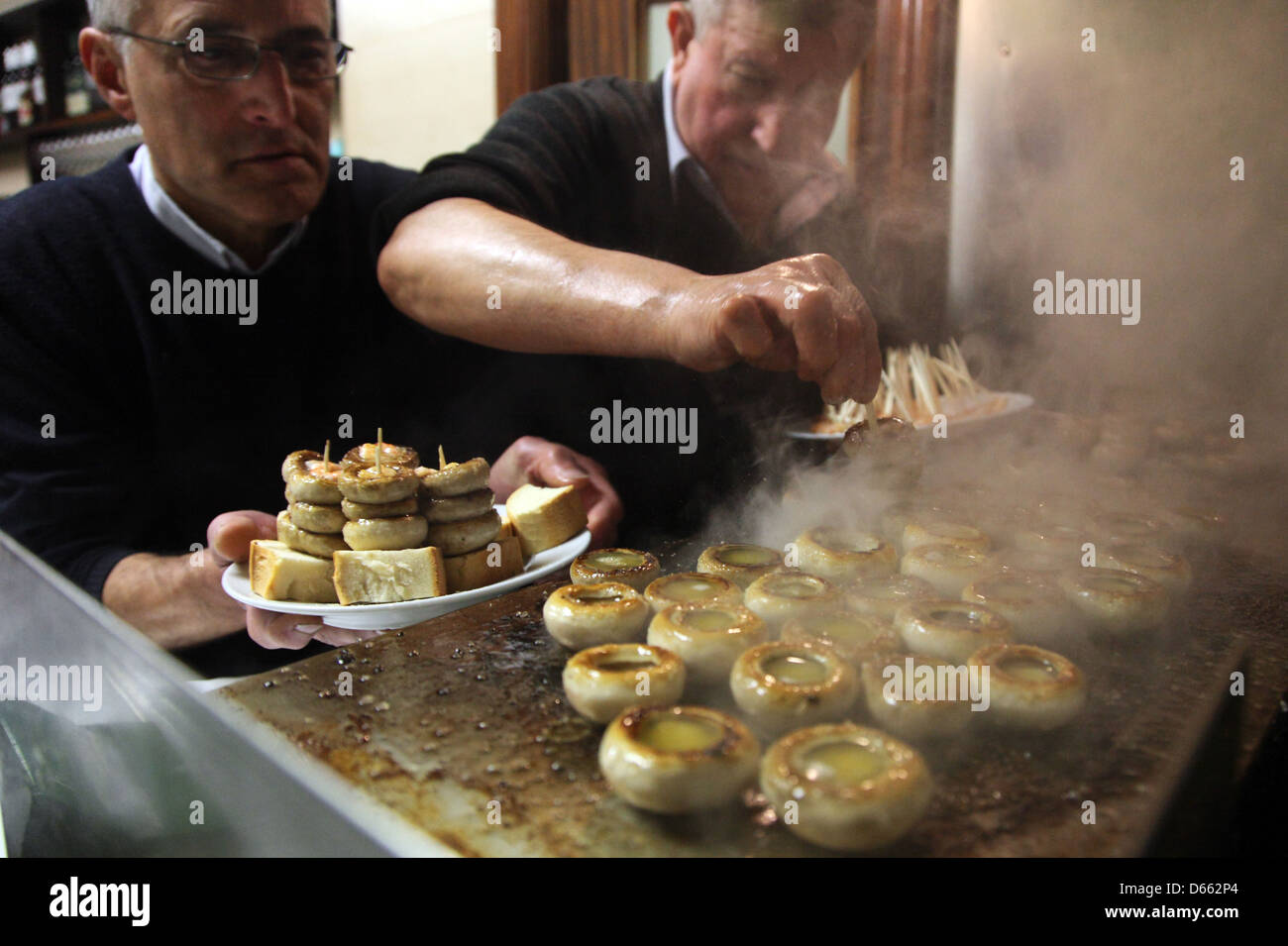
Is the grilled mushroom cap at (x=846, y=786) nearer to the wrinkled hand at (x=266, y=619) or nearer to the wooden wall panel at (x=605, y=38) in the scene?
the wrinkled hand at (x=266, y=619)

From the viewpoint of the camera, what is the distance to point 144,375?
2.51 metres

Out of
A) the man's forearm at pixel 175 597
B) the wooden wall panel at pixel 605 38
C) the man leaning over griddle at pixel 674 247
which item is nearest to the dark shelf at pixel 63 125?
the wooden wall panel at pixel 605 38

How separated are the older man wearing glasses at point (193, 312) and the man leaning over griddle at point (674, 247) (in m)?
0.35

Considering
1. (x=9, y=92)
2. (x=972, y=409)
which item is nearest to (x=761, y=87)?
(x=972, y=409)

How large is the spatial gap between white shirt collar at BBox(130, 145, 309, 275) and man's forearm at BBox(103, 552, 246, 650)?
3.20ft

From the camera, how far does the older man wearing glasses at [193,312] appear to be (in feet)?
7.25

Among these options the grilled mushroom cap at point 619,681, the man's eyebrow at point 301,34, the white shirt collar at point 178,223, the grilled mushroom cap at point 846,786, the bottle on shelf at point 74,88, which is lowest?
the grilled mushroom cap at point 846,786

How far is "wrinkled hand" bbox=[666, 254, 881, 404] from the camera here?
4.89 ft

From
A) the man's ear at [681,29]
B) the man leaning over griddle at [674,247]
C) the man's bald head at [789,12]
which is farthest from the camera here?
the man's ear at [681,29]

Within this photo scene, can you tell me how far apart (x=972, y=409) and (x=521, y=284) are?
1789 mm

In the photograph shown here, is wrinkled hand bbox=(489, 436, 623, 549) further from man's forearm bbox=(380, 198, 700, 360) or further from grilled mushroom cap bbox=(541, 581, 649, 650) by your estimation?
grilled mushroom cap bbox=(541, 581, 649, 650)

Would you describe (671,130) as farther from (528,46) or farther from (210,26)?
(528,46)
